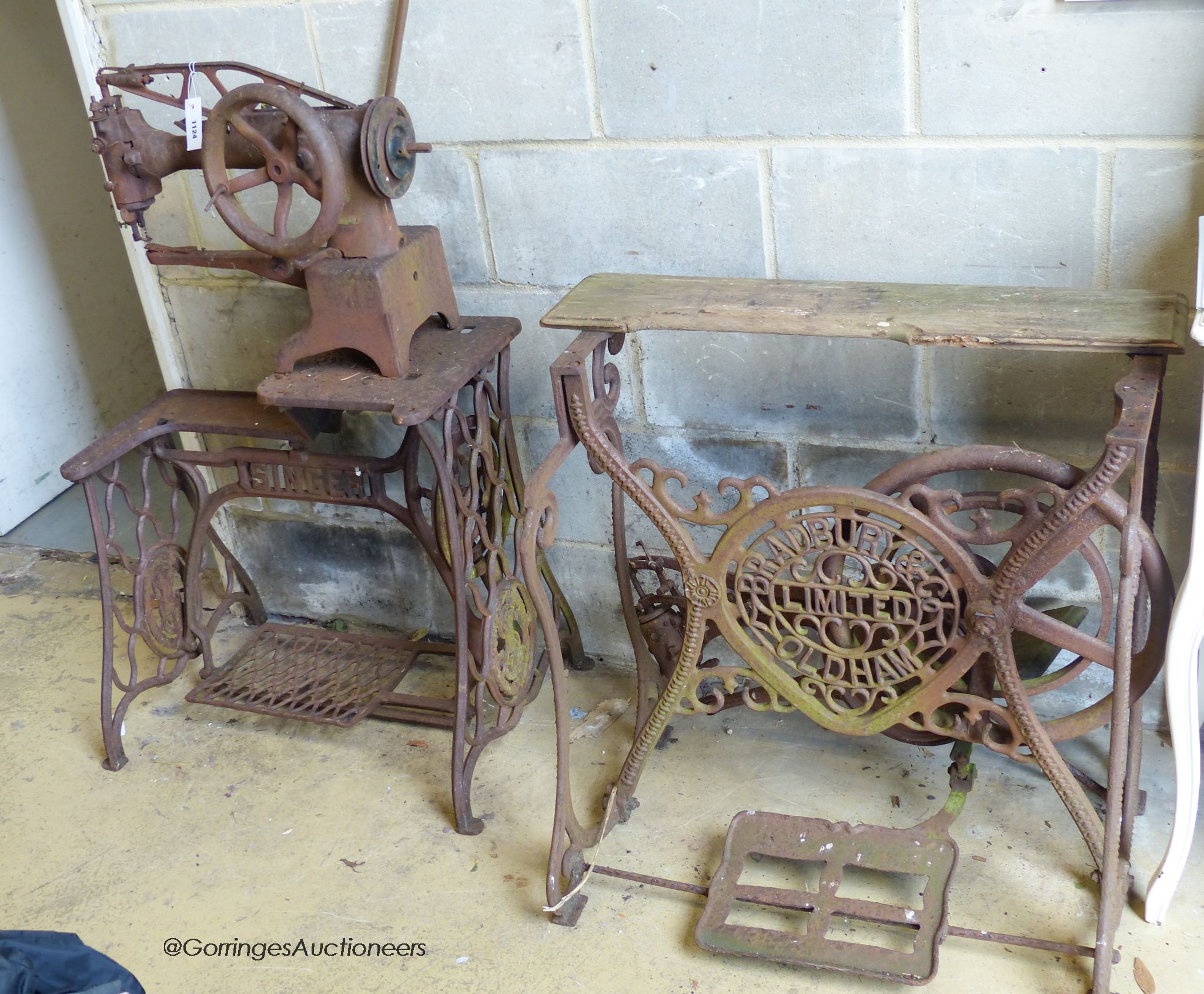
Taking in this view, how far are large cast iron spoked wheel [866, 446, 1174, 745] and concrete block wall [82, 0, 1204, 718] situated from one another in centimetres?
29

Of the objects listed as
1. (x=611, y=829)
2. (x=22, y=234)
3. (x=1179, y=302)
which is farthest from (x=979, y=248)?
(x=22, y=234)

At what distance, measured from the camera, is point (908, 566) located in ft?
5.65

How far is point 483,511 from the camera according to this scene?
2.33 meters

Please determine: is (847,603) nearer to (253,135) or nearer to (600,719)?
(600,719)

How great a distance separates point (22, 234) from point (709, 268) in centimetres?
234

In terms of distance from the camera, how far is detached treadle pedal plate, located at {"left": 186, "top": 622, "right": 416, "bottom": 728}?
8.08 feet

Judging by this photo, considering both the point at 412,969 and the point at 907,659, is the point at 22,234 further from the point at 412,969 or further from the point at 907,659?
the point at 907,659

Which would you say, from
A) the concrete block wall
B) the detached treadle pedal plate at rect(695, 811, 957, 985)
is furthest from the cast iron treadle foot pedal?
the concrete block wall

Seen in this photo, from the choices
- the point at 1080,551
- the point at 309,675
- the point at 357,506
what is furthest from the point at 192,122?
the point at 1080,551

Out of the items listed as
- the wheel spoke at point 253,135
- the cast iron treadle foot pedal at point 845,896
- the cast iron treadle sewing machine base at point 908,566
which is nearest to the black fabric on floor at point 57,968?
the cast iron treadle sewing machine base at point 908,566

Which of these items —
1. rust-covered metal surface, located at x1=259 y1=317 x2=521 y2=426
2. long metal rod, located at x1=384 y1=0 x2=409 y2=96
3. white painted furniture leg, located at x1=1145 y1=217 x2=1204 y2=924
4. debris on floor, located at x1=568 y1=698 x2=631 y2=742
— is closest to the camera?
white painted furniture leg, located at x1=1145 y1=217 x2=1204 y2=924

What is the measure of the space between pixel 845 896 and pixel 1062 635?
585 millimetres

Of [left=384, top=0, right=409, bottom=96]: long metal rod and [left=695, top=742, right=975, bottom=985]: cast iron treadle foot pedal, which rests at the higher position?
[left=384, top=0, right=409, bottom=96]: long metal rod

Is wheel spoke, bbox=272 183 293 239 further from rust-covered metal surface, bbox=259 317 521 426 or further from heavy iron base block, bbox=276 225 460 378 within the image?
rust-covered metal surface, bbox=259 317 521 426
